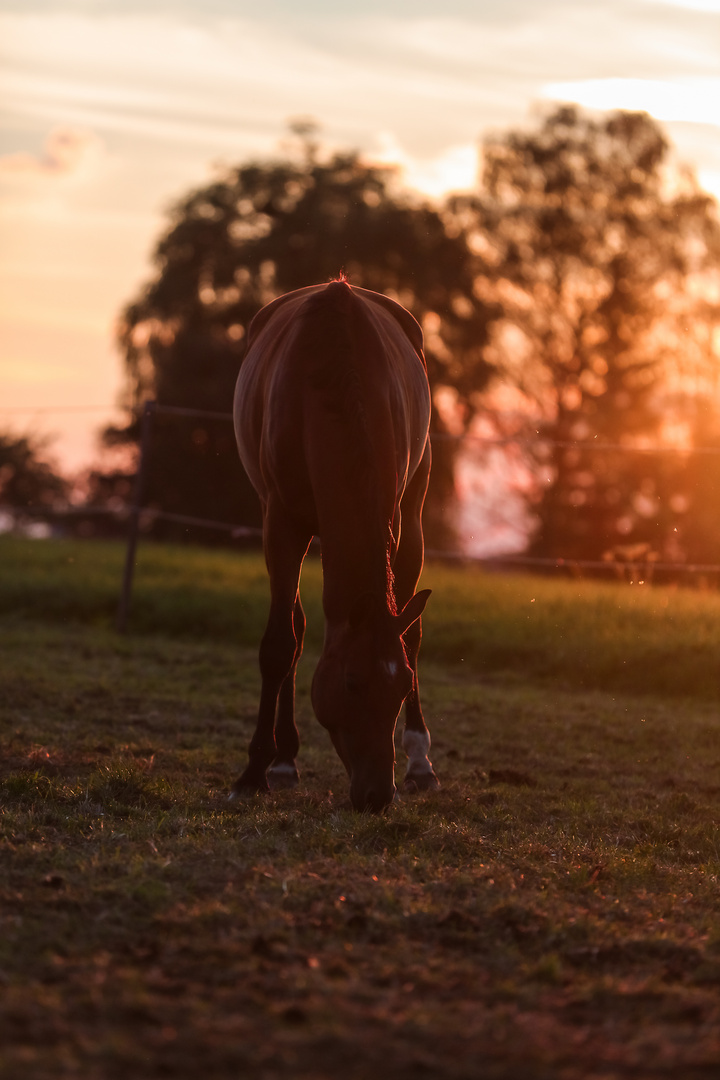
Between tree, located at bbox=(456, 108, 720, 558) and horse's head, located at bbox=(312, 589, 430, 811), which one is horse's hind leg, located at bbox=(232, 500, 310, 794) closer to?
horse's head, located at bbox=(312, 589, 430, 811)

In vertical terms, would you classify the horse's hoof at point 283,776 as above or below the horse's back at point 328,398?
below

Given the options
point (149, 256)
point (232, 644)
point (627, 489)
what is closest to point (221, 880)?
point (232, 644)

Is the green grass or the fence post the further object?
the fence post

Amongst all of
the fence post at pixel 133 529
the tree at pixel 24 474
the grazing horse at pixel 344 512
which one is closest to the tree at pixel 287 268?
the tree at pixel 24 474

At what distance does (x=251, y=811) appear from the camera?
14.0ft

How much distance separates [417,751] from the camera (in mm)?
5211

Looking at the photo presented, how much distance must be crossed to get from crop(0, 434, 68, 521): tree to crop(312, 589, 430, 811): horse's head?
→ 19063 mm

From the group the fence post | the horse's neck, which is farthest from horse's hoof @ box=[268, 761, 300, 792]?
the fence post

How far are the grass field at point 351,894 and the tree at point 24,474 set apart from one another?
1536 centimetres

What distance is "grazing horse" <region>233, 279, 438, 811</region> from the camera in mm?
3984

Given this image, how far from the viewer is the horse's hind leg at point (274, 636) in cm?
478

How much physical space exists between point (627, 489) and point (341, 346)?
2258 centimetres

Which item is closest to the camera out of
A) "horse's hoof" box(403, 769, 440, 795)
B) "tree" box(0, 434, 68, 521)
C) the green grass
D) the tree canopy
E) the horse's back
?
the horse's back

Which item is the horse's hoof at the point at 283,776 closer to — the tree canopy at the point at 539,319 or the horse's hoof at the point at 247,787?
the horse's hoof at the point at 247,787
